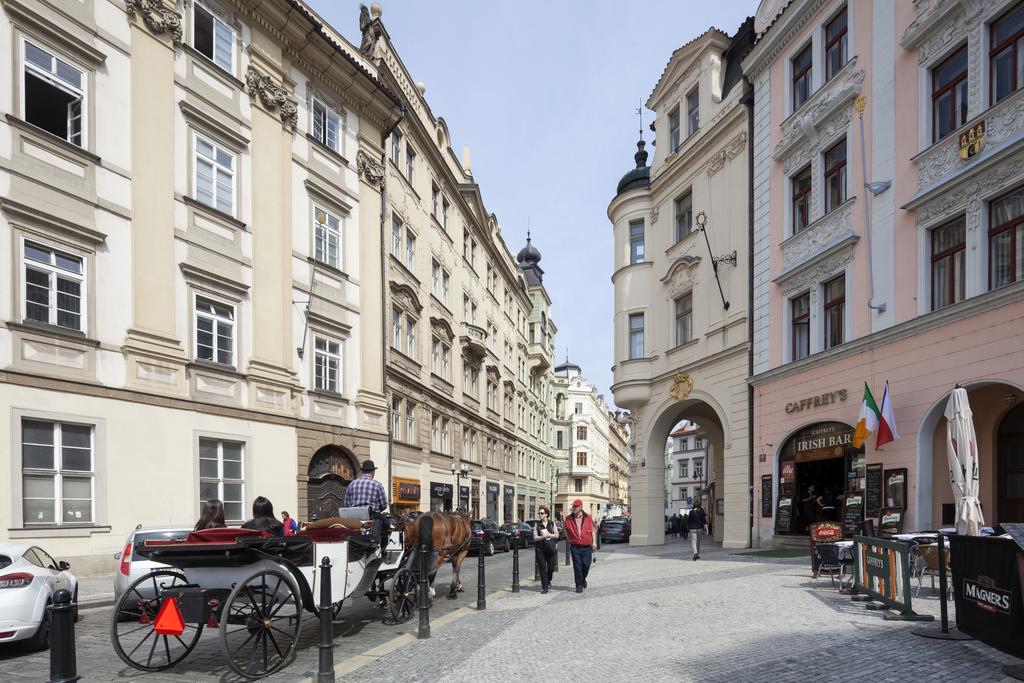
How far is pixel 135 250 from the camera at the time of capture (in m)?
16.7

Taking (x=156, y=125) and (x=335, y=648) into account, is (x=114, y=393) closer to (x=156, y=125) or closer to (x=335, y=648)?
(x=156, y=125)

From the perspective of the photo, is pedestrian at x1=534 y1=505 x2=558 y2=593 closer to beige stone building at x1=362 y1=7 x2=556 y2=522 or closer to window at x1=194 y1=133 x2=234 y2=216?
window at x1=194 y1=133 x2=234 y2=216

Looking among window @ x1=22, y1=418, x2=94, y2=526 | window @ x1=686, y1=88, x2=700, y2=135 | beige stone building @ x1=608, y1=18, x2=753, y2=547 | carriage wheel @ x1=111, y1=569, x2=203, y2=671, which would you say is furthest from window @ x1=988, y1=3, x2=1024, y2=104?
window @ x1=22, y1=418, x2=94, y2=526

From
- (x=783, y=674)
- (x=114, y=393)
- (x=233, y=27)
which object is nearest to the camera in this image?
(x=783, y=674)

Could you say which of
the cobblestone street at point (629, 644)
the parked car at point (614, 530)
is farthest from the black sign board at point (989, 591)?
the parked car at point (614, 530)

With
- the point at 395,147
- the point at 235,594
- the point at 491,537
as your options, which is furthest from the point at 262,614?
the point at 395,147

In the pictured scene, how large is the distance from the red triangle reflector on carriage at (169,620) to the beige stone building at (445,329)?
2013 cm

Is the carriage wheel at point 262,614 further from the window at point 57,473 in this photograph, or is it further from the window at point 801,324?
the window at point 801,324

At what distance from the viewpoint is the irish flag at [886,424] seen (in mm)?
15938

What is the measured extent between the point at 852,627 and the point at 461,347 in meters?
31.0

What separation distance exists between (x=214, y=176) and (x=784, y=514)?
1805 cm

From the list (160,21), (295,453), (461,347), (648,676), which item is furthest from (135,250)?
(461,347)

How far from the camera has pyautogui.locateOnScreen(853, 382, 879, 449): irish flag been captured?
642 inches

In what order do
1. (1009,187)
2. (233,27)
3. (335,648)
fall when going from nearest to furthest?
(335,648)
(1009,187)
(233,27)
